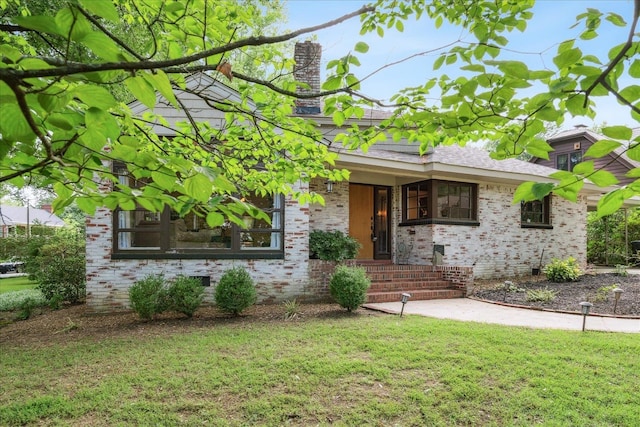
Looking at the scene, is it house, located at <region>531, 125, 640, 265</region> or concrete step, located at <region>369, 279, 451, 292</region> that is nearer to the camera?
concrete step, located at <region>369, 279, 451, 292</region>

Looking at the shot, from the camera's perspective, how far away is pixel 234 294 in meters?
6.55

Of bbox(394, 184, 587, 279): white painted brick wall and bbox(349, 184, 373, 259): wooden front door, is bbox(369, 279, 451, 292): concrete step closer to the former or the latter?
bbox(394, 184, 587, 279): white painted brick wall

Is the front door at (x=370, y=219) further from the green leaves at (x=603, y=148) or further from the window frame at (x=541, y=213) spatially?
the green leaves at (x=603, y=148)

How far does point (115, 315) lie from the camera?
7043 millimetres

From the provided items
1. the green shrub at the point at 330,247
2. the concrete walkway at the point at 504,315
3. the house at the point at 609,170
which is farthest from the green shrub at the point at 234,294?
the house at the point at 609,170

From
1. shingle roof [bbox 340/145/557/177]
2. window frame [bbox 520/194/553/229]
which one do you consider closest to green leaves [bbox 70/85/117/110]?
shingle roof [bbox 340/145/557/177]

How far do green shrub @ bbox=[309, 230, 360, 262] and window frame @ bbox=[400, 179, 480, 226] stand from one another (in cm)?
286

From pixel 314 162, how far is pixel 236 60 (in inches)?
639

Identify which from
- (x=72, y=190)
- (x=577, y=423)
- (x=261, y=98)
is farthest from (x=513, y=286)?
(x=72, y=190)

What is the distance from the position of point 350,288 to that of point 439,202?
5232mm

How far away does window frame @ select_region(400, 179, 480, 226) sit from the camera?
10.3m

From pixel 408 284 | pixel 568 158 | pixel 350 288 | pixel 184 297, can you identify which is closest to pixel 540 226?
pixel 408 284

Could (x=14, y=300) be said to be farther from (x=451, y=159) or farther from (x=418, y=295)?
(x=451, y=159)

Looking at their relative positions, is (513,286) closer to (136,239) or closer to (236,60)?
(136,239)
